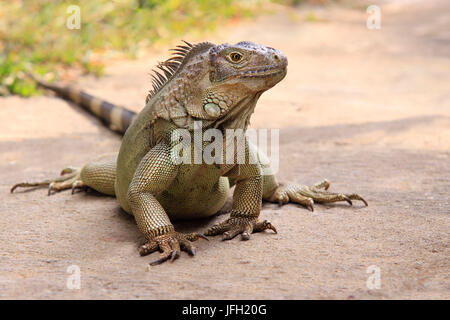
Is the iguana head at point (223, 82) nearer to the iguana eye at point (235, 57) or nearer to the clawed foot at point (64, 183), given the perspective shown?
the iguana eye at point (235, 57)

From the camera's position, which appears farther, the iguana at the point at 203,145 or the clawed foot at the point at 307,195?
the clawed foot at the point at 307,195

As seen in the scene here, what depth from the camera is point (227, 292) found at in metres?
2.93

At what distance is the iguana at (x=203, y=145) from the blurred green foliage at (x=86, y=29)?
568 cm

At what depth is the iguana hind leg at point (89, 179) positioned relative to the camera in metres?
4.68

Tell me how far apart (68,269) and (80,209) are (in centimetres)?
127

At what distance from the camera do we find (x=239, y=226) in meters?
3.83

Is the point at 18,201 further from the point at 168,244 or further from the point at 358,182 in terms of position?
the point at 358,182

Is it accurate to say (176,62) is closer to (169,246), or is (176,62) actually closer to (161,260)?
(169,246)

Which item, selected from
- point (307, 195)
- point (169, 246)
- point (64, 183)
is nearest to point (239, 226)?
point (169, 246)

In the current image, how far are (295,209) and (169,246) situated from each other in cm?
134

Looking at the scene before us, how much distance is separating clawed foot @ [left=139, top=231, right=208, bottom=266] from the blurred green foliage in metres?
6.14

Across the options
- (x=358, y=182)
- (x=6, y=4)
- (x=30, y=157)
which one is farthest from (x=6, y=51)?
(x=358, y=182)

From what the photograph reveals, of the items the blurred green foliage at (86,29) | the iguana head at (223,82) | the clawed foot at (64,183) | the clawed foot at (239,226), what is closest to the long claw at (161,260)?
the clawed foot at (239,226)

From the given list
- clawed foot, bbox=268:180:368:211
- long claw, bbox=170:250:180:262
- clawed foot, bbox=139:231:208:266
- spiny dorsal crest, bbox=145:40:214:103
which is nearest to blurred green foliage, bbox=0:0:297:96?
spiny dorsal crest, bbox=145:40:214:103
